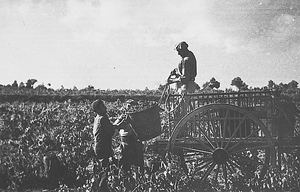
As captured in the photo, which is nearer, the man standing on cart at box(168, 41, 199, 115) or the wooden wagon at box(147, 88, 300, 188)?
the wooden wagon at box(147, 88, 300, 188)

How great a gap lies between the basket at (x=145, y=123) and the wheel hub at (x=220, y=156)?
0.94m

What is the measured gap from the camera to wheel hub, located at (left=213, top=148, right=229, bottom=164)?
5025 mm

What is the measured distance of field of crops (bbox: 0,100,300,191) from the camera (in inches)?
193

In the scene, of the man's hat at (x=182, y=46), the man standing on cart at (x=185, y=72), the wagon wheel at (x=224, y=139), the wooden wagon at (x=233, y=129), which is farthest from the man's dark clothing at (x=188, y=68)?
the wagon wheel at (x=224, y=139)

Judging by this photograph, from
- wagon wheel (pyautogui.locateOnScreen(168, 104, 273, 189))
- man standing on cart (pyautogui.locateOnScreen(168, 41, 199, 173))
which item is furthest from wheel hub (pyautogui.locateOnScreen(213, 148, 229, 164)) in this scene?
man standing on cart (pyautogui.locateOnScreen(168, 41, 199, 173))

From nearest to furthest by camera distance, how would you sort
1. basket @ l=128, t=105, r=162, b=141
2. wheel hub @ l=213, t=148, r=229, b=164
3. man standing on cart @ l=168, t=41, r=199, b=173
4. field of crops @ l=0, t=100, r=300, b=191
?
field of crops @ l=0, t=100, r=300, b=191 < wheel hub @ l=213, t=148, r=229, b=164 < basket @ l=128, t=105, r=162, b=141 < man standing on cart @ l=168, t=41, r=199, b=173

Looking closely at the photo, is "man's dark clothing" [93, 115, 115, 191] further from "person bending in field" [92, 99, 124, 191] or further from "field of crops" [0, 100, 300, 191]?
"field of crops" [0, 100, 300, 191]

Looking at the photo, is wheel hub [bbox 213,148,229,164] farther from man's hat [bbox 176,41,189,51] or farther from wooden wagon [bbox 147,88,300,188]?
man's hat [bbox 176,41,189,51]

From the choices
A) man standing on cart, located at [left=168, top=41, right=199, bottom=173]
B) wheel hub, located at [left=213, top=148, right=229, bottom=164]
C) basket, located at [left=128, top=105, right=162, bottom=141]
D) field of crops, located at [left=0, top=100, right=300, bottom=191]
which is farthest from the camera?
man standing on cart, located at [left=168, top=41, right=199, bottom=173]

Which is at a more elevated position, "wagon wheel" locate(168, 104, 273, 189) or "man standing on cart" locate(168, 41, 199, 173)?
"man standing on cart" locate(168, 41, 199, 173)

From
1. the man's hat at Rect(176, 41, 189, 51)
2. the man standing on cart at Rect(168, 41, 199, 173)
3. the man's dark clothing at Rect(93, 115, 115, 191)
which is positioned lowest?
the man's dark clothing at Rect(93, 115, 115, 191)

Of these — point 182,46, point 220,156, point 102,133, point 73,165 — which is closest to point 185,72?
point 182,46

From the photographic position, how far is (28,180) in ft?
20.3

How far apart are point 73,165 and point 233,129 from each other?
310 cm
